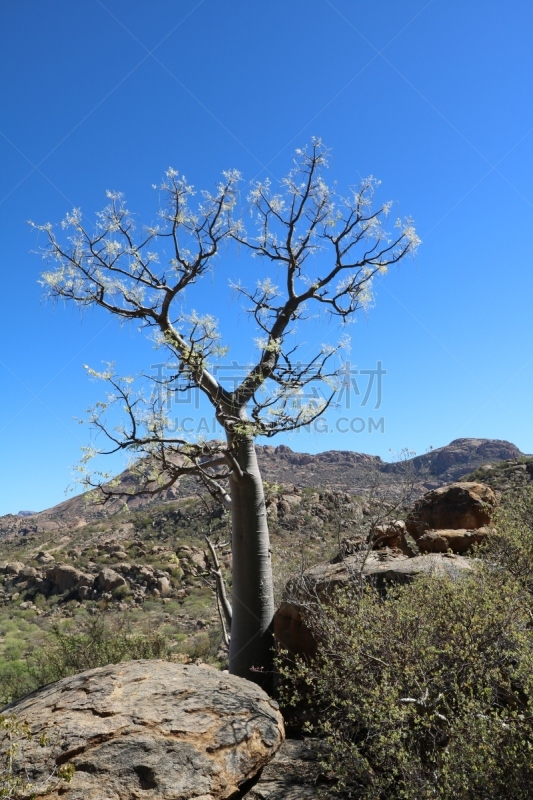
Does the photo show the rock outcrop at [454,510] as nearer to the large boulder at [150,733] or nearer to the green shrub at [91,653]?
the green shrub at [91,653]

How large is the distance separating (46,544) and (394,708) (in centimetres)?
2926

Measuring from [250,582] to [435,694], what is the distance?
8.74ft

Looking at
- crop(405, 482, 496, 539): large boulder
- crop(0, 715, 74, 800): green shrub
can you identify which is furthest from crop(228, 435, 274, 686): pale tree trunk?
crop(405, 482, 496, 539): large boulder

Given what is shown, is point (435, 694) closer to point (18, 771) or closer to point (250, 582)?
→ point (18, 771)

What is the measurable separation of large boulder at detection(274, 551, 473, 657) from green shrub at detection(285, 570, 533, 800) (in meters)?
0.81

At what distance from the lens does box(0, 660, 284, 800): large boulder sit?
104 inches

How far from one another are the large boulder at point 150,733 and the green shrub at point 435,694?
1.59 feet

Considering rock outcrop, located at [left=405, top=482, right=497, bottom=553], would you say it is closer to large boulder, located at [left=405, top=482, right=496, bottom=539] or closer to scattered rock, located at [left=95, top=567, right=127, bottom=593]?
large boulder, located at [left=405, top=482, right=496, bottom=539]

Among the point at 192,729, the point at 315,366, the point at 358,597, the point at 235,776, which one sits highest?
the point at 315,366

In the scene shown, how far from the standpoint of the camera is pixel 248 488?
591 centimetres

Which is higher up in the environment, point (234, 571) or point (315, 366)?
point (315, 366)

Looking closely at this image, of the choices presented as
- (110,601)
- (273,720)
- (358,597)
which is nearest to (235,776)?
(273,720)

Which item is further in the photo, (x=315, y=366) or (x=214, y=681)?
(x=315, y=366)

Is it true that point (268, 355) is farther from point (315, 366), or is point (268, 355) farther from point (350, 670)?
point (350, 670)
